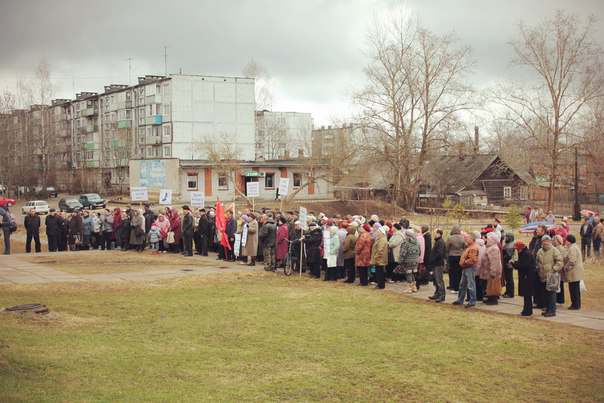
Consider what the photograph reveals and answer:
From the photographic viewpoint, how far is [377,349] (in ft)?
38.9

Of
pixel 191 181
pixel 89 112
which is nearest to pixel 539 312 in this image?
pixel 191 181

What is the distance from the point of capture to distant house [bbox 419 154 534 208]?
67875 millimetres

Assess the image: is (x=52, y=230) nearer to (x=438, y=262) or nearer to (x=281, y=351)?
(x=438, y=262)

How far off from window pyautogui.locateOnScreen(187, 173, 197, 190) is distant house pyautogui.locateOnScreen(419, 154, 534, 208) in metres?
22.6

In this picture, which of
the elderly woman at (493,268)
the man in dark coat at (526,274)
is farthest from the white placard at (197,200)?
the man in dark coat at (526,274)

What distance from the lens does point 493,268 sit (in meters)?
15.8

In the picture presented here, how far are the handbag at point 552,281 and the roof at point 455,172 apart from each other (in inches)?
2073

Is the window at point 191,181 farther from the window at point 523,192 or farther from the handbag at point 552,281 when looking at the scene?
the handbag at point 552,281

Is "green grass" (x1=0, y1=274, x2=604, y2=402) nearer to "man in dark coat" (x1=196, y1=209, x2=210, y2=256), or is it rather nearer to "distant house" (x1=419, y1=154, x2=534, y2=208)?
"man in dark coat" (x1=196, y1=209, x2=210, y2=256)

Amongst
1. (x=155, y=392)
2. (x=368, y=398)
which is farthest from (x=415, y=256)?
(x=155, y=392)

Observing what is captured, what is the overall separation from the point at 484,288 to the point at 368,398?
28.2 feet

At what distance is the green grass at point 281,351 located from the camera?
9.32 metres

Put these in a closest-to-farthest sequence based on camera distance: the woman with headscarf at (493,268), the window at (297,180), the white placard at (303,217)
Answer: the woman with headscarf at (493,268)
the white placard at (303,217)
the window at (297,180)

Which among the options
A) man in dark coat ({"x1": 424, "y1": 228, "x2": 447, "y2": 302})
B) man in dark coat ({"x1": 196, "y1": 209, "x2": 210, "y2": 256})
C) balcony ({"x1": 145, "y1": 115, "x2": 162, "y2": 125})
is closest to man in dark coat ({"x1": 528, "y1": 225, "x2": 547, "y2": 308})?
man in dark coat ({"x1": 424, "y1": 228, "x2": 447, "y2": 302})
